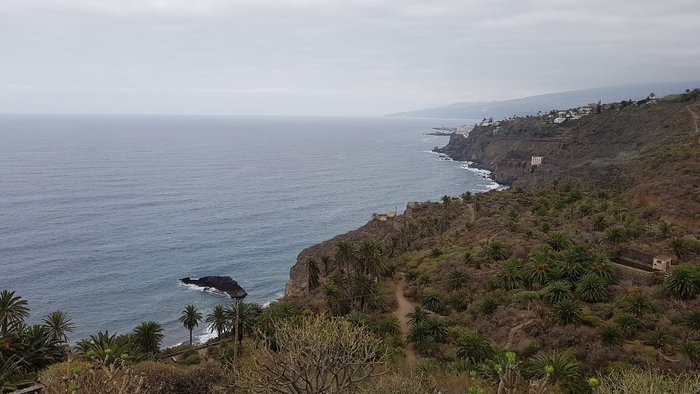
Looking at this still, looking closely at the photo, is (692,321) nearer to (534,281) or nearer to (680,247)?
(534,281)

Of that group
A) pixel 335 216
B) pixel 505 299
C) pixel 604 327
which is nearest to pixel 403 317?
pixel 505 299

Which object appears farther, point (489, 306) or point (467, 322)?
point (489, 306)

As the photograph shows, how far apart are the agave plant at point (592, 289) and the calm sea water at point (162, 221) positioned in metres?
43.2

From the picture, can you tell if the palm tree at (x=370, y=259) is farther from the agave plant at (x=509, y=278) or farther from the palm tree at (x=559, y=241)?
the palm tree at (x=559, y=241)

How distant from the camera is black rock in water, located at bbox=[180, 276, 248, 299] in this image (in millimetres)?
66438

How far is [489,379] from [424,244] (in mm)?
42842

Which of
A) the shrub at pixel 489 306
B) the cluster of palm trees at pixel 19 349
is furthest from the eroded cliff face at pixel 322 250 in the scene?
Answer: the cluster of palm trees at pixel 19 349

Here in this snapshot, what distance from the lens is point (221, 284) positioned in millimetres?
68375

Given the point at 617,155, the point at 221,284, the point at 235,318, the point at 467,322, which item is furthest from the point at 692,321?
the point at 617,155

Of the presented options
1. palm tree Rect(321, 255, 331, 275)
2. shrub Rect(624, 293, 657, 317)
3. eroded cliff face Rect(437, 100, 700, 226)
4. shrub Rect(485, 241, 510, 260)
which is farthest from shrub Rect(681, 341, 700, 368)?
palm tree Rect(321, 255, 331, 275)

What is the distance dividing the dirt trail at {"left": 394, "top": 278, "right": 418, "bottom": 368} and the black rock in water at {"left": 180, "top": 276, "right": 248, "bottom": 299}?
86.3ft

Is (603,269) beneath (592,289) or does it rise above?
above

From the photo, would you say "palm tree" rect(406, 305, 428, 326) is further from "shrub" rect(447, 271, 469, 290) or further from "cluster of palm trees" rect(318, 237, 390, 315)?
"shrub" rect(447, 271, 469, 290)

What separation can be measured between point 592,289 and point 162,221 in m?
80.4
